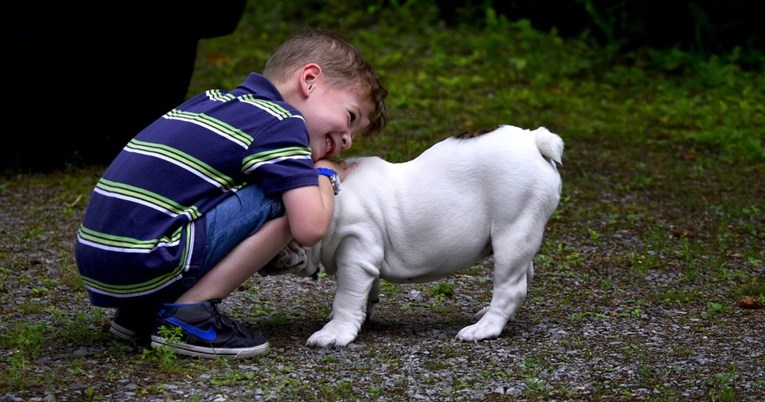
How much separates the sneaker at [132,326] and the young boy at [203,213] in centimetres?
6

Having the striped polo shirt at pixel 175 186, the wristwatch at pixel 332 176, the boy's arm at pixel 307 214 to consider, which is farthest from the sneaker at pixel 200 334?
the wristwatch at pixel 332 176

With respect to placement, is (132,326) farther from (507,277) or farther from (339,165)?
(507,277)

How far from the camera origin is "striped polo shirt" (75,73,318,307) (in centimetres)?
343

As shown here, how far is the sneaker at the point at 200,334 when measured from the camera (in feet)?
11.5

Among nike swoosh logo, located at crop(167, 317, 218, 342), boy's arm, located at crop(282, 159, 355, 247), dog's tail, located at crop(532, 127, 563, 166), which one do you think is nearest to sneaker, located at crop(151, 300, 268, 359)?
nike swoosh logo, located at crop(167, 317, 218, 342)

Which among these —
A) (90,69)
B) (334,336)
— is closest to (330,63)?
(334,336)

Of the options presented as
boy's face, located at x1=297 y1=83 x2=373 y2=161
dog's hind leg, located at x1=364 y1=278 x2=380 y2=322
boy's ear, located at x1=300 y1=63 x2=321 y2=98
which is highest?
boy's ear, located at x1=300 y1=63 x2=321 y2=98

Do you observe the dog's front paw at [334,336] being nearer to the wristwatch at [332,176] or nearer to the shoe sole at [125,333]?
the wristwatch at [332,176]

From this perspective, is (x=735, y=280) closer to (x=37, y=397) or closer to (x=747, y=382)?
(x=747, y=382)

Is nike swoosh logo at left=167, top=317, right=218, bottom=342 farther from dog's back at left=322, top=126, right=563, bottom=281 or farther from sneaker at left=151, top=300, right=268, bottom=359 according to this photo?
dog's back at left=322, top=126, right=563, bottom=281

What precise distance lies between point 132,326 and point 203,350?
35cm

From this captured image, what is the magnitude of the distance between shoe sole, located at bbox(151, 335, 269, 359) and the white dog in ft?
0.88

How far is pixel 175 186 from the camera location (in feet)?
11.3

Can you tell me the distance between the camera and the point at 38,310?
418 cm
